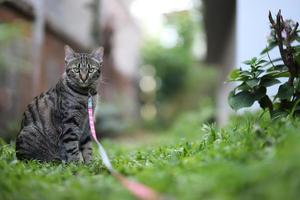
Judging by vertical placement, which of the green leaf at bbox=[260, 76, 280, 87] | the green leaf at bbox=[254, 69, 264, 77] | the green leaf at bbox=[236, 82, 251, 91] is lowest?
the green leaf at bbox=[236, 82, 251, 91]

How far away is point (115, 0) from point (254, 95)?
1702cm

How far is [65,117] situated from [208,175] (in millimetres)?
2250

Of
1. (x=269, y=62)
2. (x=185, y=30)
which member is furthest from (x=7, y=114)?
(x=185, y=30)

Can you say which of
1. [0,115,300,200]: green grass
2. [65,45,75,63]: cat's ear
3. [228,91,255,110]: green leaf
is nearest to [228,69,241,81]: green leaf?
[228,91,255,110]: green leaf

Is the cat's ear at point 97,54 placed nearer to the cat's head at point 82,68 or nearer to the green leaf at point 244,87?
the cat's head at point 82,68

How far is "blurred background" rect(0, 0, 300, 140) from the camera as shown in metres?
9.38

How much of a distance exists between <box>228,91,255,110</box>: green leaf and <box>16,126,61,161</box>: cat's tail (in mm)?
1854

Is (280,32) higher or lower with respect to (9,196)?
higher

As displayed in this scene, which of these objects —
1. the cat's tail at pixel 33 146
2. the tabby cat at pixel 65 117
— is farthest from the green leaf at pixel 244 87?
the cat's tail at pixel 33 146

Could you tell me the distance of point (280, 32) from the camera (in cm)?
423

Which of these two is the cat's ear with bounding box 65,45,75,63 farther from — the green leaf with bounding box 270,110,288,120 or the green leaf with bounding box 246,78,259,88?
the green leaf with bounding box 270,110,288,120

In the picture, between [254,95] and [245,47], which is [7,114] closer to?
[245,47]

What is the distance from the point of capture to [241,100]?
430 cm

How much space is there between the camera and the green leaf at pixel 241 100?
426 cm
